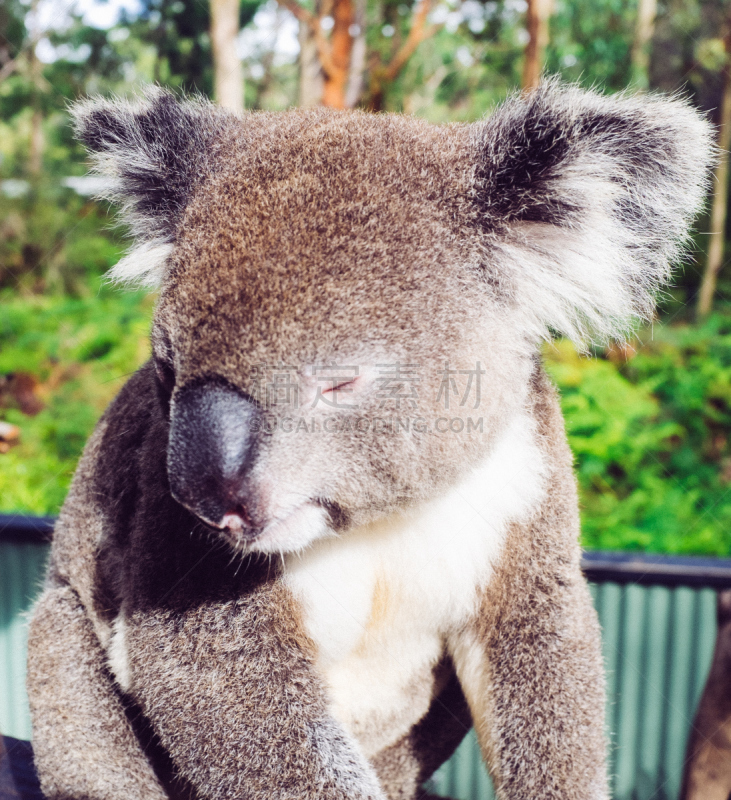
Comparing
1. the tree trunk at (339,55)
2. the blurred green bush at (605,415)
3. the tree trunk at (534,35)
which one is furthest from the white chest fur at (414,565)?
the tree trunk at (534,35)

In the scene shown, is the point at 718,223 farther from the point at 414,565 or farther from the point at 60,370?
the point at 414,565

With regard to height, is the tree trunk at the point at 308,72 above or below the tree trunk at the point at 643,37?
below

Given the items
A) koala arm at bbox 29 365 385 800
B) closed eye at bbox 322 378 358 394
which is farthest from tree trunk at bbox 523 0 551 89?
closed eye at bbox 322 378 358 394

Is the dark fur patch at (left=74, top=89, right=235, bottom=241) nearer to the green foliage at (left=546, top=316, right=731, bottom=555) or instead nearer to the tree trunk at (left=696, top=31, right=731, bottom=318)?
the green foliage at (left=546, top=316, right=731, bottom=555)

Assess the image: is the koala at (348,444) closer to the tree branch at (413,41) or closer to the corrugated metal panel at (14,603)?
the corrugated metal panel at (14,603)

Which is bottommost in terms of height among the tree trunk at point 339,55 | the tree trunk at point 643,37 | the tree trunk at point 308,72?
the tree trunk at point 339,55

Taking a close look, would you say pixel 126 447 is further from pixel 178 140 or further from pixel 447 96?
pixel 447 96

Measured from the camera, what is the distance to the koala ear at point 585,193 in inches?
55.5

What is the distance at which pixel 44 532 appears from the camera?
432cm

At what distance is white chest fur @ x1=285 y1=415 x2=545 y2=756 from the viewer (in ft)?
5.49

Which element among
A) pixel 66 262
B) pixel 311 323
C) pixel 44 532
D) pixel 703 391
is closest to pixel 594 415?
pixel 703 391

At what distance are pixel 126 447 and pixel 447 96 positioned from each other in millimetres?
27002

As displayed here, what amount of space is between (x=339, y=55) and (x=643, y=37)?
32.7 feet

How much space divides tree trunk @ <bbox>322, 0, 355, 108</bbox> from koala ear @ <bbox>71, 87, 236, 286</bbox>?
606 cm
